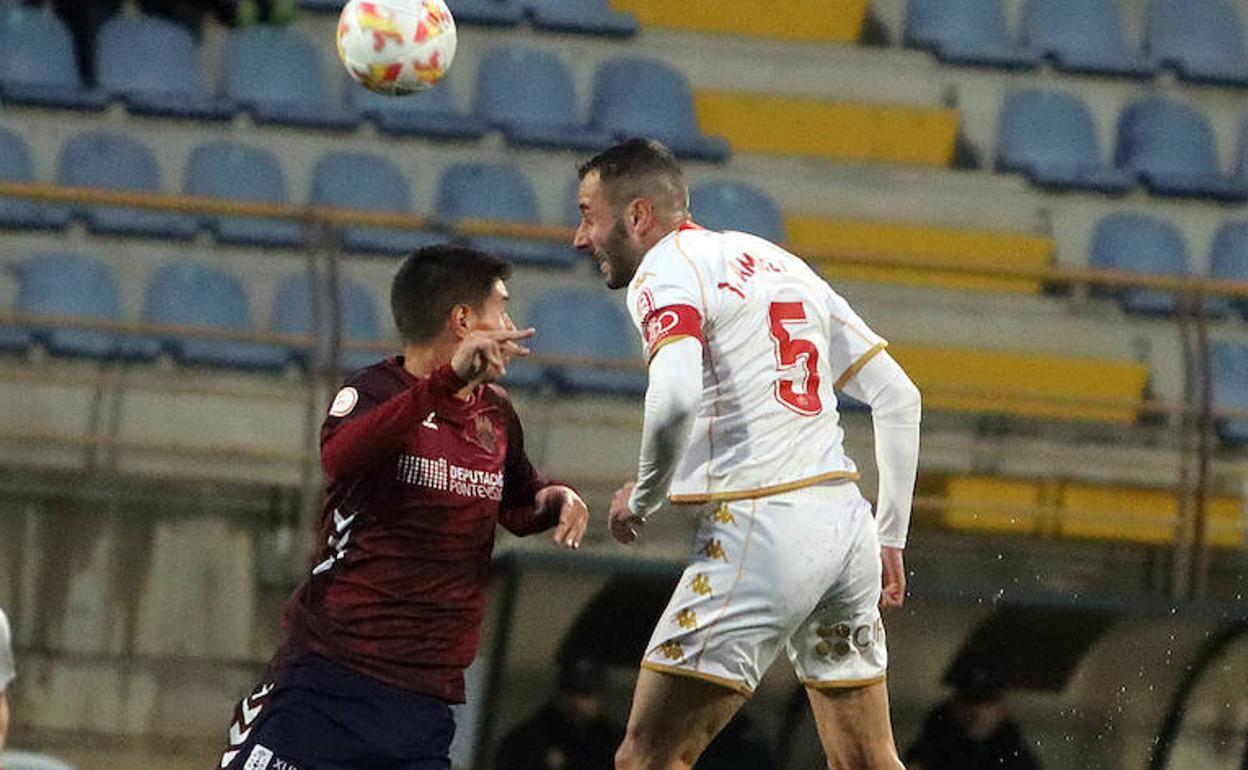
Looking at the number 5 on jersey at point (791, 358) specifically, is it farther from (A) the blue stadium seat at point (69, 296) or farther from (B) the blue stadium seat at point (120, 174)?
(B) the blue stadium seat at point (120, 174)

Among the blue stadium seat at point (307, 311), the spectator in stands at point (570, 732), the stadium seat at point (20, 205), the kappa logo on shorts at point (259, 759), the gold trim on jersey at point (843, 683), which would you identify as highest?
the stadium seat at point (20, 205)

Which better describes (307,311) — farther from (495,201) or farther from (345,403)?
(345,403)

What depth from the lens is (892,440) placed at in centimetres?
533

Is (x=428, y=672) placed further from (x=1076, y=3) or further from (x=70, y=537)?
(x=1076, y=3)

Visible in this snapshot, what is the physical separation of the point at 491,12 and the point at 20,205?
2.96 m

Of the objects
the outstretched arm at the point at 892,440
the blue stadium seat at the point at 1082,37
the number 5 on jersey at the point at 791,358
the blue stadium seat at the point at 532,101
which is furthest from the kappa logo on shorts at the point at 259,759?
the blue stadium seat at the point at 1082,37

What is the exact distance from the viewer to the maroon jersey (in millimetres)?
4805

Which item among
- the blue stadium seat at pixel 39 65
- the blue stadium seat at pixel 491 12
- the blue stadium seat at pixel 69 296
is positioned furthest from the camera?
the blue stadium seat at pixel 491 12

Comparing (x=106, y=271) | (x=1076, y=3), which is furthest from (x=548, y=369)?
(x=1076, y=3)

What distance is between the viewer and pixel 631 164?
206 inches

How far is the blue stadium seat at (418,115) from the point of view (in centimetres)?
1151

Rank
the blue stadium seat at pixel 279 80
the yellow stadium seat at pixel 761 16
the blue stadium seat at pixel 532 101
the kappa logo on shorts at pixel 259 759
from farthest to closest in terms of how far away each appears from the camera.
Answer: the yellow stadium seat at pixel 761 16 < the blue stadium seat at pixel 532 101 < the blue stadium seat at pixel 279 80 < the kappa logo on shorts at pixel 259 759

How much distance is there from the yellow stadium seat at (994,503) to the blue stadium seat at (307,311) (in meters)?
2.66

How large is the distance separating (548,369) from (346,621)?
5356 mm
